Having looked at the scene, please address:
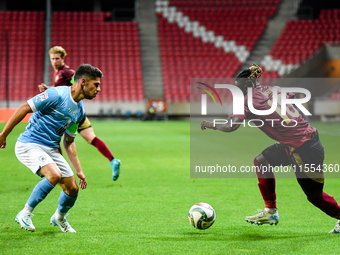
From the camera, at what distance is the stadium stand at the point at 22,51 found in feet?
88.8

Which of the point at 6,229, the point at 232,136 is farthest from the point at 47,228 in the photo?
the point at 232,136

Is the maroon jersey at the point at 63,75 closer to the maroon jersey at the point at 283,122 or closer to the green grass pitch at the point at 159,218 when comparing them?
the green grass pitch at the point at 159,218

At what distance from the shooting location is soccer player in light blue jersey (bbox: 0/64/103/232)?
155 inches

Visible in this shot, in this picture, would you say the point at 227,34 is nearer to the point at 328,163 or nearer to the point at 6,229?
the point at 328,163

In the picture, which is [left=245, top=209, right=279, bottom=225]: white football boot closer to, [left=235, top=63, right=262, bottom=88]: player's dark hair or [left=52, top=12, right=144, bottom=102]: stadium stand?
[left=235, top=63, right=262, bottom=88]: player's dark hair

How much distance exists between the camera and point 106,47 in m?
29.9

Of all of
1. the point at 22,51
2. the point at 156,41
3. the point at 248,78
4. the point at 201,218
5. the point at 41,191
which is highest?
the point at 156,41

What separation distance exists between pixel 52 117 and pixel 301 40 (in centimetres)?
2921

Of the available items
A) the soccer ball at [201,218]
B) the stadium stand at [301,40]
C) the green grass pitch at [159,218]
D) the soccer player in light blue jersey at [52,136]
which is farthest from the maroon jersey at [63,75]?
the stadium stand at [301,40]

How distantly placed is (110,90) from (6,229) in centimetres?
2411

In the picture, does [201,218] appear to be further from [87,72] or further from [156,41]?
[156,41]

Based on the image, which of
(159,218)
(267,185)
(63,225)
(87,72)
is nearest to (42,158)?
(63,225)

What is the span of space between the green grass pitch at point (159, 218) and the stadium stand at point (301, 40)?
22.7 m

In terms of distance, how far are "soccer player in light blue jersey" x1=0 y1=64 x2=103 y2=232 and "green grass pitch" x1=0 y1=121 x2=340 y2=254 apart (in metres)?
0.38
